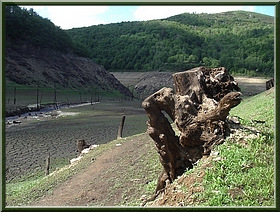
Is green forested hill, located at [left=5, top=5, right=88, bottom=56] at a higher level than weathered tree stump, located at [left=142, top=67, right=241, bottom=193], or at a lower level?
higher

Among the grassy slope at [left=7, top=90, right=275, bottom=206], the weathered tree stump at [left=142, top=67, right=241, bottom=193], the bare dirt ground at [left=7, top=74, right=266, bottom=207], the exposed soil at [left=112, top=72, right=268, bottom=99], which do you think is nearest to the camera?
the grassy slope at [left=7, top=90, right=275, bottom=206]

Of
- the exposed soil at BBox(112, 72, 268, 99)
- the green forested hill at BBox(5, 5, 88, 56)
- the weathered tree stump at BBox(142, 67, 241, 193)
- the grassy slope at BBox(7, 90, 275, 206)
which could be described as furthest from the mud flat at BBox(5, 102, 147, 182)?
the exposed soil at BBox(112, 72, 268, 99)

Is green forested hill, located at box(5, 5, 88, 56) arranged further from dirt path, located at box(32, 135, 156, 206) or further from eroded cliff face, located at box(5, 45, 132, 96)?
dirt path, located at box(32, 135, 156, 206)

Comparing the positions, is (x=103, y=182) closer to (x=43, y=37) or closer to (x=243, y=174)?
(x=243, y=174)

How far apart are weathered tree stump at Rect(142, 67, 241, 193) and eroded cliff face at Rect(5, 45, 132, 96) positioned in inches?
1486

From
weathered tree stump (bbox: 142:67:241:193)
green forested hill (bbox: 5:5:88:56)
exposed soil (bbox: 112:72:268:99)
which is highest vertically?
green forested hill (bbox: 5:5:88:56)

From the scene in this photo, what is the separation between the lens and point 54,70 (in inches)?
2312

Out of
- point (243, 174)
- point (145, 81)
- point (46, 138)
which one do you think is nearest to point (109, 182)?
point (243, 174)

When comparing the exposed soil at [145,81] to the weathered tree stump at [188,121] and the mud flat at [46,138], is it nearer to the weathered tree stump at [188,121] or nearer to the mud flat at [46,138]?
the mud flat at [46,138]

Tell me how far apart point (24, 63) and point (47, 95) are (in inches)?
274

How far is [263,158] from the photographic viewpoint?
16.2 ft

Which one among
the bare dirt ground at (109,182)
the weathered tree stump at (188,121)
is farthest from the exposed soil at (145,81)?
the weathered tree stump at (188,121)

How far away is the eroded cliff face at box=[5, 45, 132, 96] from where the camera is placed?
48.6 m

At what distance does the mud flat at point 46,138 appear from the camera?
53.2 feet
